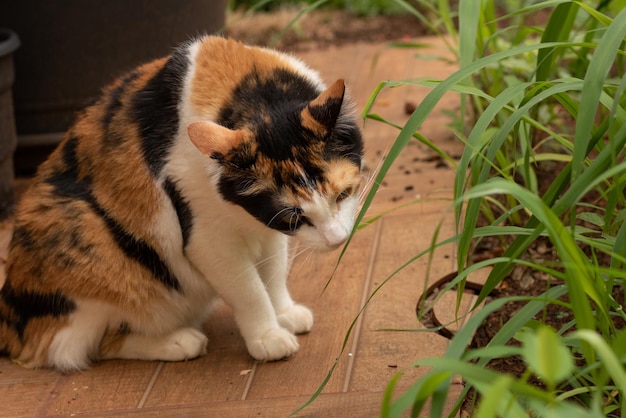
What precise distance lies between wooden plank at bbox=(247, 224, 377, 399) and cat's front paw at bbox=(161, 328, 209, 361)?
0.21m

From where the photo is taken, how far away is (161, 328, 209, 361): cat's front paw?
259 cm

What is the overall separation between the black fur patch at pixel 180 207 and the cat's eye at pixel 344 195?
1.48 ft

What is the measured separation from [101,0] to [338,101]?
88.1 inches

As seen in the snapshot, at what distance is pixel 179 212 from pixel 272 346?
48cm

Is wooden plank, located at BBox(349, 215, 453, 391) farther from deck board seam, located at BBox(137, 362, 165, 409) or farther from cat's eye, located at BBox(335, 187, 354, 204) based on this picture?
deck board seam, located at BBox(137, 362, 165, 409)

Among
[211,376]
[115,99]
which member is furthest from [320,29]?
[211,376]

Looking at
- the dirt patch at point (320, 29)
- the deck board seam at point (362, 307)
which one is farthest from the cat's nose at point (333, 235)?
the dirt patch at point (320, 29)

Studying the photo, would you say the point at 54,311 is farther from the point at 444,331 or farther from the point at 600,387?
the point at 600,387

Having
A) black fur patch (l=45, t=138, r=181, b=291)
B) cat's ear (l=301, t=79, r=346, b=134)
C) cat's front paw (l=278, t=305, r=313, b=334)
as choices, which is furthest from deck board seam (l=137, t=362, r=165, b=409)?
cat's ear (l=301, t=79, r=346, b=134)

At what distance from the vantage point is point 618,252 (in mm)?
1702

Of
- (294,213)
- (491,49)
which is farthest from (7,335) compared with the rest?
(491,49)

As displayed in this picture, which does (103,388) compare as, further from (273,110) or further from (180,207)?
(273,110)

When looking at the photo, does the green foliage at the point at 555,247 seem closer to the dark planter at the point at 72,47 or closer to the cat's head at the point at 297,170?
the cat's head at the point at 297,170

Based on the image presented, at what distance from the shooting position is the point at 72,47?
13.1 feet
